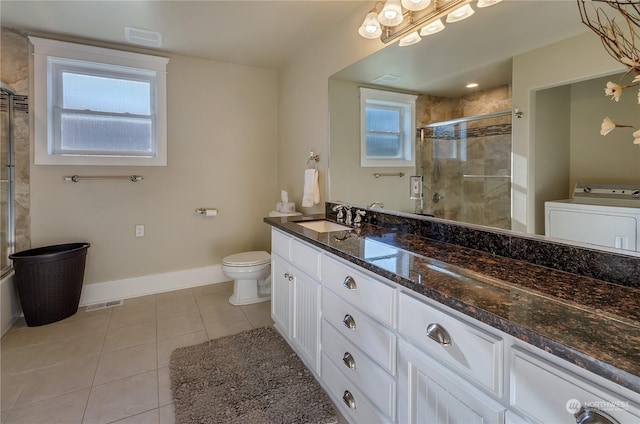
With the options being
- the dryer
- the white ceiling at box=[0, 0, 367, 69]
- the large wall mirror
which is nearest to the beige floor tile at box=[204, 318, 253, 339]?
the large wall mirror

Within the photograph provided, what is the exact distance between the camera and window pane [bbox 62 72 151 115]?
9.15ft

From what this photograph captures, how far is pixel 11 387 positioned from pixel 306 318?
168cm

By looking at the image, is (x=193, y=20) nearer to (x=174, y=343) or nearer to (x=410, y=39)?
(x=410, y=39)

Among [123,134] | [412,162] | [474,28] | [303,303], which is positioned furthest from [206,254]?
[474,28]

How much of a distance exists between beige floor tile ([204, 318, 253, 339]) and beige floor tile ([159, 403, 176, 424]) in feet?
2.29

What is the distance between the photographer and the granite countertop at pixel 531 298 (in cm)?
61

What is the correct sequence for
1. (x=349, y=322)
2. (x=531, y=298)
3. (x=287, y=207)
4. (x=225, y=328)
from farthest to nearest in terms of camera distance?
(x=287, y=207) < (x=225, y=328) < (x=349, y=322) < (x=531, y=298)

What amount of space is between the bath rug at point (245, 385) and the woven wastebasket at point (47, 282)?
1225 mm

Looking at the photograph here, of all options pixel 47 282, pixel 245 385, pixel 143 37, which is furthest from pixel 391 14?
pixel 47 282

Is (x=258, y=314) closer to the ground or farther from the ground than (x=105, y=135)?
closer to the ground

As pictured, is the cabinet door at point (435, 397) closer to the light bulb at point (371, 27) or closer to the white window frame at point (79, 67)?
the light bulb at point (371, 27)

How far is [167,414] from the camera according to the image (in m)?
1.56

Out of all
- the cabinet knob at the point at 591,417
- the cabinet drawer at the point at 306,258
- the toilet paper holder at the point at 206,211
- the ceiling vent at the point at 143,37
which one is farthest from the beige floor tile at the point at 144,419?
the ceiling vent at the point at 143,37

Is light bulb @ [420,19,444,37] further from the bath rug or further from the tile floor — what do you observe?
the tile floor
